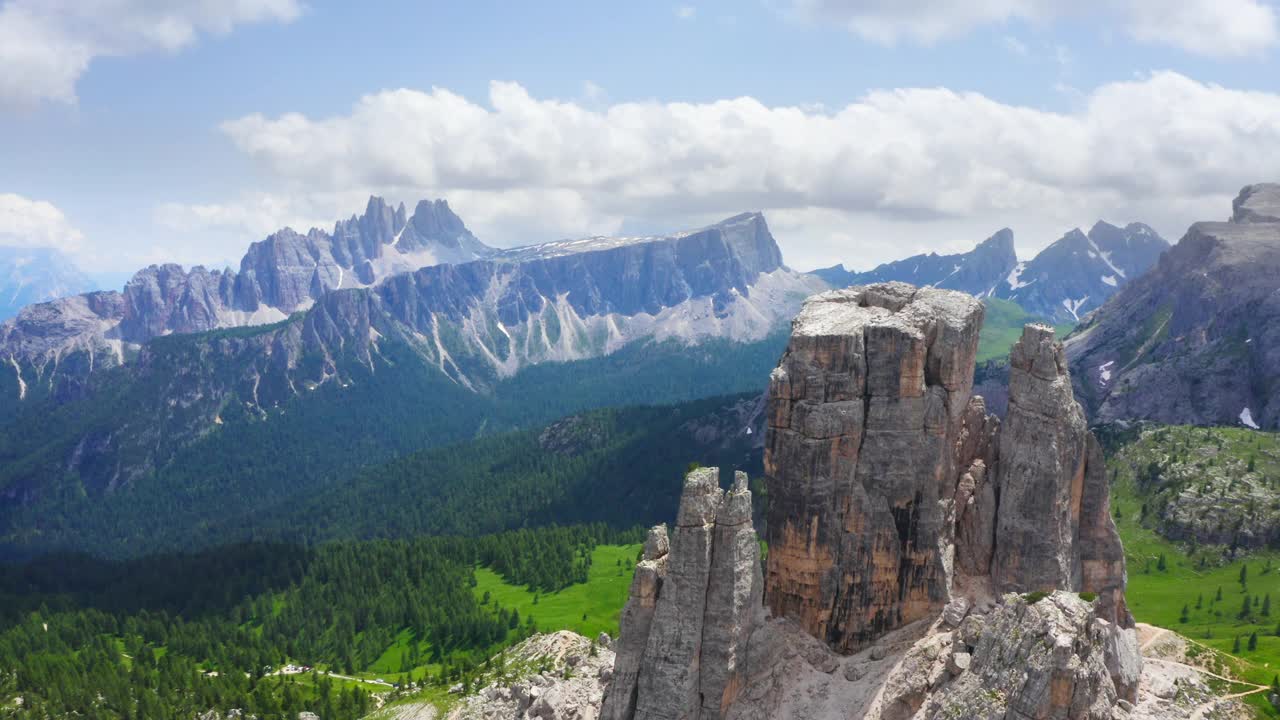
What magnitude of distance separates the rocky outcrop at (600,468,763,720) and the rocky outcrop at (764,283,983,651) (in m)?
4.93

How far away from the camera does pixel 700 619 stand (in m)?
63.7

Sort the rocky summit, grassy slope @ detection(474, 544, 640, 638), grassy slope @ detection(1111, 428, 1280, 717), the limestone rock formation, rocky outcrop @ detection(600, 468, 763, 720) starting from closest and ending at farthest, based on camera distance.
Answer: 1. rocky outcrop @ detection(600, 468, 763, 720)
2. the rocky summit
3. the limestone rock formation
4. grassy slope @ detection(1111, 428, 1280, 717)
5. grassy slope @ detection(474, 544, 640, 638)

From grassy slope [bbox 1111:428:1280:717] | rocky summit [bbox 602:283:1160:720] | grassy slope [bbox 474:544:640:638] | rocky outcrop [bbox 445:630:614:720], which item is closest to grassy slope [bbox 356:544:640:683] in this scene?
grassy slope [bbox 474:544:640:638]

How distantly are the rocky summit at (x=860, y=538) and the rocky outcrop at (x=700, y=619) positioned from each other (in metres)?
0.11

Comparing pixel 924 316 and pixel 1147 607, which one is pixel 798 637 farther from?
pixel 1147 607

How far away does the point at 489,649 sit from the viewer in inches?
6585

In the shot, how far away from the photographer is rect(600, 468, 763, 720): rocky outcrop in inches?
2490

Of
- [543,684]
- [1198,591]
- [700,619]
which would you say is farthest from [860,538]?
[1198,591]

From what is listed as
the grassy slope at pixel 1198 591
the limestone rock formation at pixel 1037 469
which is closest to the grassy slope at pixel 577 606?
the grassy slope at pixel 1198 591

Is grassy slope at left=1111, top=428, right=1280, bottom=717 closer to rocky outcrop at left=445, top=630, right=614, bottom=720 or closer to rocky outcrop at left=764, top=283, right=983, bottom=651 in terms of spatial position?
rocky outcrop at left=764, top=283, right=983, bottom=651

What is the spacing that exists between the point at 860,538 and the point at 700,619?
46.2 ft

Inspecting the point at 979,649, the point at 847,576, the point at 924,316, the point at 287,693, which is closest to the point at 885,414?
the point at 924,316

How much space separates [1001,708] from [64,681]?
484 ft

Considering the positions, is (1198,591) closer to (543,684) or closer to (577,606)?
(577,606)
